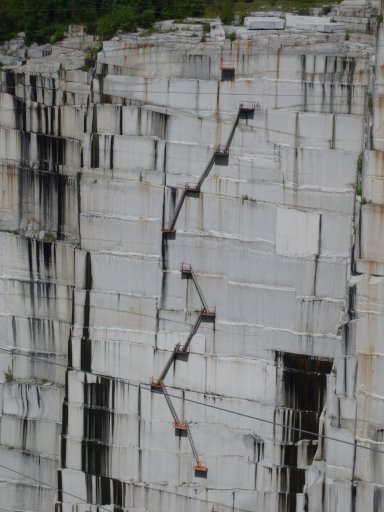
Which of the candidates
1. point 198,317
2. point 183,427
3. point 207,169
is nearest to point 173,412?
point 183,427

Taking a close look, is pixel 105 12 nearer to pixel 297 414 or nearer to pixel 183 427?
pixel 183 427

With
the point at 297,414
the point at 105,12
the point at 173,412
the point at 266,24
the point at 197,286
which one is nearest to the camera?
the point at 297,414

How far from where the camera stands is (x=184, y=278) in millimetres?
25531

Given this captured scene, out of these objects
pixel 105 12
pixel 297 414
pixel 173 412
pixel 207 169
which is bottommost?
pixel 173 412

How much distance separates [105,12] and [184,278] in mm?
14387

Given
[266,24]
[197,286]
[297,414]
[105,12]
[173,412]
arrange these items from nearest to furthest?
[297,414]
[197,286]
[173,412]
[266,24]
[105,12]

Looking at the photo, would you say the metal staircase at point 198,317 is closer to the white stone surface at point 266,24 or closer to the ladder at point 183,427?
the ladder at point 183,427

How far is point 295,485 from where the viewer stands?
25.0m

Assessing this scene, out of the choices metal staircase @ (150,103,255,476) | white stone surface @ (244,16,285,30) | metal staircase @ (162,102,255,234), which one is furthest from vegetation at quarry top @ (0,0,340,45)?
metal staircase @ (150,103,255,476)

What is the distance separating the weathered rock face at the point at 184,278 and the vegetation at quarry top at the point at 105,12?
7.17 metres

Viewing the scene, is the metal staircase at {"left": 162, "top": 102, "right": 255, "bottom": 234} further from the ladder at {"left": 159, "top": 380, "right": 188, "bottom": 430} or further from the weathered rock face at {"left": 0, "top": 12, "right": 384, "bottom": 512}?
the ladder at {"left": 159, "top": 380, "right": 188, "bottom": 430}

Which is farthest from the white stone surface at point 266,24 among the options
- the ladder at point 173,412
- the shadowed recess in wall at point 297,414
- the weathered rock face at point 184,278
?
the ladder at point 173,412

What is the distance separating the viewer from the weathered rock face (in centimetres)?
2480

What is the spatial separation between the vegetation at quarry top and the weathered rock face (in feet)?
23.5
